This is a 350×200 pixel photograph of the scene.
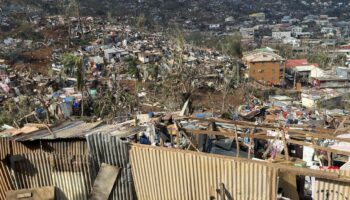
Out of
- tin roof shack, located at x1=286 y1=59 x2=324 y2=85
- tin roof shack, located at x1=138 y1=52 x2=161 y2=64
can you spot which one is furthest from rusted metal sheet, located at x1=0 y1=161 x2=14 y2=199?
tin roof shack, located at x1=286 y1=59 x2=324 y2=85

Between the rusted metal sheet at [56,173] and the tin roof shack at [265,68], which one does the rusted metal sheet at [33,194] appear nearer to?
the rusted metal sheet at [56,173]

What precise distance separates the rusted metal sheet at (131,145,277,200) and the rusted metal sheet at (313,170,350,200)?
391 millimetres

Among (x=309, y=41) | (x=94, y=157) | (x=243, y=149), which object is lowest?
(x=309, y=41)

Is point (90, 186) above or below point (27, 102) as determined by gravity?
above

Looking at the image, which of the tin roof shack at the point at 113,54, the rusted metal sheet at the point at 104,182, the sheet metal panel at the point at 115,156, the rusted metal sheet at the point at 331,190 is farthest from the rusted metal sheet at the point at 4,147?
the tin roof shack at the point at 113,54

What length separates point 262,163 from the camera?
145 inches

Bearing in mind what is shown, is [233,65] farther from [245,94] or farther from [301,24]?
[301,24]

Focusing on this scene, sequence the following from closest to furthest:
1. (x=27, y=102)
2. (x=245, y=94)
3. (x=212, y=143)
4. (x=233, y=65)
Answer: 1. (x=212, y=143)
2. (x=27, y=102)
3. (x=245, y=94)
4. (x=233, y=65)

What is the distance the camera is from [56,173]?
458cm

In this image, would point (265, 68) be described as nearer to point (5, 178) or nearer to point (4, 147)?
point (4, 147)

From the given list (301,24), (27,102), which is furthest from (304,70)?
(301,24)

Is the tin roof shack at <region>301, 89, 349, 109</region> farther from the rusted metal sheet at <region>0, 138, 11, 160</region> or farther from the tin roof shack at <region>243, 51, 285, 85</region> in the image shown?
the rusted metal sheet at <region>0, 138, 11, 160</region>

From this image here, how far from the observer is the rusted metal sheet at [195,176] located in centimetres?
373

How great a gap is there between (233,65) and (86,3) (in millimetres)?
41364
